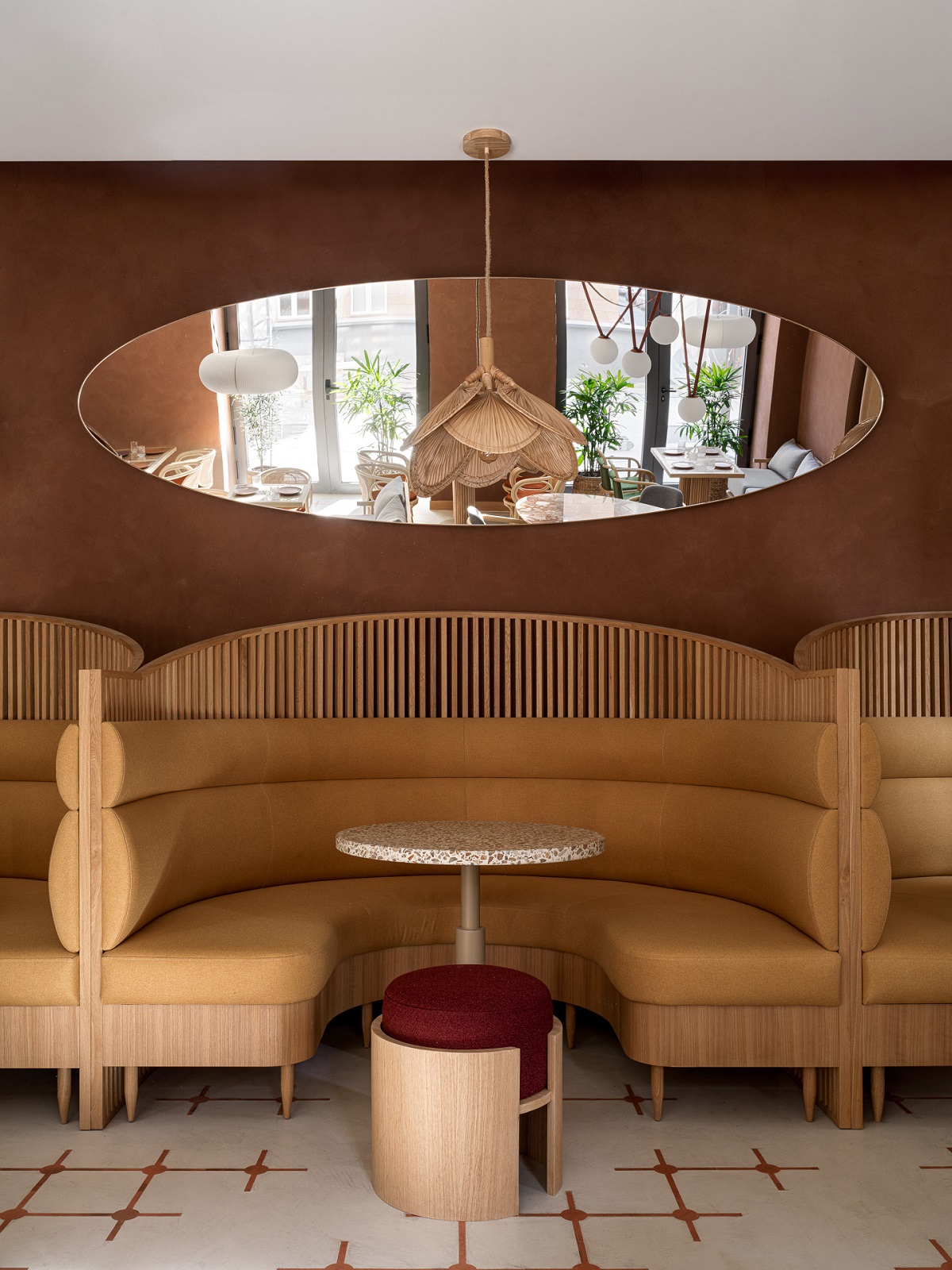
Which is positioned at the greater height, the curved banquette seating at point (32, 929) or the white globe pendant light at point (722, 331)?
the white globe pendant light at point (722, 331)

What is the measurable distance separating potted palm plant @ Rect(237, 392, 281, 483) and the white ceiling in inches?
35.7

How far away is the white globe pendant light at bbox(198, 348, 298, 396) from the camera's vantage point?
156 inches

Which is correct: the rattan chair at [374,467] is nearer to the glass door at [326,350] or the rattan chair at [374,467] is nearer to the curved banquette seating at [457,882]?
the glass door at [326,350]

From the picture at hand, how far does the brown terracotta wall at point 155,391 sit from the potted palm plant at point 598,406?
1393 mm

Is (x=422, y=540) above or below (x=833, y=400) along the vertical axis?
below

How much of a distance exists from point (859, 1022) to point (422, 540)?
7.59 feet

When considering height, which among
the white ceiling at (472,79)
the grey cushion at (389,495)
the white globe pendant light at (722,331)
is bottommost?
the grey cushion at (389,495)

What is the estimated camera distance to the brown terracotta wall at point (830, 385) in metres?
3.99

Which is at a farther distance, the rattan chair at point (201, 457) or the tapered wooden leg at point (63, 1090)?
the rattan chair at point (201, 457)

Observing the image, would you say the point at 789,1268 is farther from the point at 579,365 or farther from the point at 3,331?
the point at 3,331

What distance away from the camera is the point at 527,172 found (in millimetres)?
4055

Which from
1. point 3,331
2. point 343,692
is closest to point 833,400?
point 343,692

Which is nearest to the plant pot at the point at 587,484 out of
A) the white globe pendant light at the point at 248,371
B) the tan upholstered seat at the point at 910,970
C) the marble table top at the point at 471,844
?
the white globe pendant light at the point at 248,371

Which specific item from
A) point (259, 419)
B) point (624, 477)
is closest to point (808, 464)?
point (624, 477)
